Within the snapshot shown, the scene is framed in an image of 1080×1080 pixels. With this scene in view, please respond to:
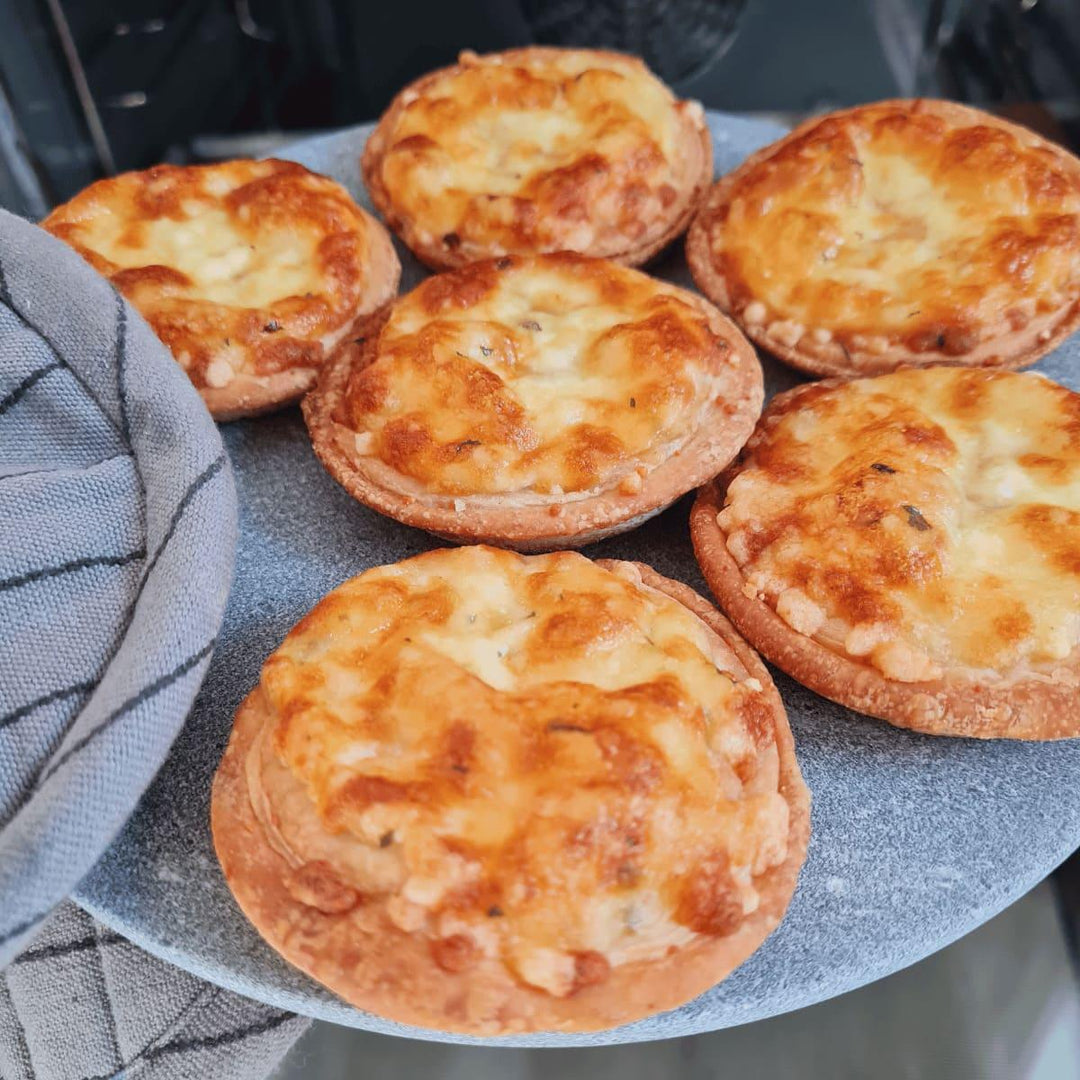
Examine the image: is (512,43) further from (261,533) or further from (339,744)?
(339,744)

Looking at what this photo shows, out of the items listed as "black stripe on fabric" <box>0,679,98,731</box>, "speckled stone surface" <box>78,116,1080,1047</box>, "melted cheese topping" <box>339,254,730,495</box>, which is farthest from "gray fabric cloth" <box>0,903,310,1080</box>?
"melted cheese topping" <box>339,254,730,495</box>

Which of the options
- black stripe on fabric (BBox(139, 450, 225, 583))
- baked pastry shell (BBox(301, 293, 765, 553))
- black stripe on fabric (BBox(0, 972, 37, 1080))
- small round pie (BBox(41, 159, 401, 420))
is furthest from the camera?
small round pie (BBox(41, 159, 401, 420))

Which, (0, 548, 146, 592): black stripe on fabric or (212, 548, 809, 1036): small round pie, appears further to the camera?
(0, 548, 146, 592): black stripe on fabric

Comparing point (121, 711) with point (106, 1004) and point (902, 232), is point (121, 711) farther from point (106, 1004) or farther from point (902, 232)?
point (902, 232)

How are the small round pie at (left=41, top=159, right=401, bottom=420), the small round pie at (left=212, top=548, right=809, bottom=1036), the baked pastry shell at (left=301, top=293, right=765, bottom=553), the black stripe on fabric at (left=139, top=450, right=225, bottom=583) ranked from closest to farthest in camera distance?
the small round pie at (left=212, top=548, right=809, bottom=1036) < the black stripe on fabric at (left=139, top=450, right=225, bottom=583) < the baked pastry shell at (left=301, top=293, right=765, bottom=553) < the small round pie at (left=41, top=159, right=401, bottom=420)

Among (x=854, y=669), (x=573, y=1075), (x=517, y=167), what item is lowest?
(x=573, y=1075)

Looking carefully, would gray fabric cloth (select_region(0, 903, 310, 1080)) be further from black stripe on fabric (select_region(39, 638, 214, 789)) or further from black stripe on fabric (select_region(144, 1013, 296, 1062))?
black stripe on fabric (select_region(39, 638, 214, 789))

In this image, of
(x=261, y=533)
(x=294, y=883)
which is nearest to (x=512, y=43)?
(x=261, y=533)

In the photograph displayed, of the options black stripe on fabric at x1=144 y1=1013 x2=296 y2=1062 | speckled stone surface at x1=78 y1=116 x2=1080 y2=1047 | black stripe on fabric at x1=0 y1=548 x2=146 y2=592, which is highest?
black stripe on fabric at x1=0 y1=548 x2=146 y2=592
